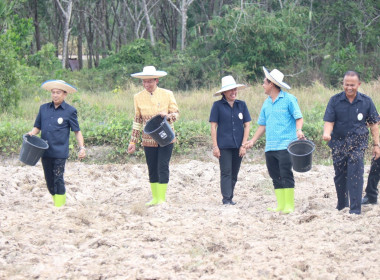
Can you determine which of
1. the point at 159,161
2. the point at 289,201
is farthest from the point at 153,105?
the point at 289,201

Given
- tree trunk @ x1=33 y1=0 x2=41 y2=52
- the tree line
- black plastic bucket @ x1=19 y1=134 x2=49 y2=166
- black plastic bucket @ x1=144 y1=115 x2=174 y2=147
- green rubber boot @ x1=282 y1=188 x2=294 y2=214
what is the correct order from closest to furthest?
black plastic bucket @ x1=19 y1=134 x2=49 y2=166
black plastic bucket @ x1=144 y1=115 x2=174 y2=147
green rubber boot @ x1=282 y1=188 x2=294 y2=214
the tree line
tree trunk @ x1=33 y1=0 x2=41 y2=52

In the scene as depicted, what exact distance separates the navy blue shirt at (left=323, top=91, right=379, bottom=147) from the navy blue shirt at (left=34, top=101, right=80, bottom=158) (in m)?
3.01

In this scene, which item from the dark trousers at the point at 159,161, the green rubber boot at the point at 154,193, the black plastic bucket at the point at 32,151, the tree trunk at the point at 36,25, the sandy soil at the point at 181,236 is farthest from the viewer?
the tree trunk at the point at 36,25

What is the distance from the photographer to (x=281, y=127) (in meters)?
7.61

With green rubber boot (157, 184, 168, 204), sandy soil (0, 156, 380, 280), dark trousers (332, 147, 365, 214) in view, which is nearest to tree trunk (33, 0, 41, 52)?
sandy soil (0, 156, 380, 280)

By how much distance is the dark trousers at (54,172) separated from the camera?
25.5ft

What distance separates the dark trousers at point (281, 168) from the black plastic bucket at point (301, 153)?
0.59 feet

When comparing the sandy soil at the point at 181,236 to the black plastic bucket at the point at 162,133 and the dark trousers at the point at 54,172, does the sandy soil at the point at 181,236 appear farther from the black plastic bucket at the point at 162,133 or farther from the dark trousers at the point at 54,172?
the black plastic bucket at the point at 162,133

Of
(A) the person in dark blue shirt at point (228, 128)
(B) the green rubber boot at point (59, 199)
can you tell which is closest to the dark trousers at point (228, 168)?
(A) the person in dark blue shirt at point (228, 128)

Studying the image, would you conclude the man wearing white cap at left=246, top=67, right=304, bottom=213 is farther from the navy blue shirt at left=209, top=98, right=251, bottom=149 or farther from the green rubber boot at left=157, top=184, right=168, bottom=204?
the green rubber boot at left=157, top=184, right=168, bottom=204

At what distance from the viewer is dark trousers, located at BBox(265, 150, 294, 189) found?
7.61m

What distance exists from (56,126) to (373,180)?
3.85 metres

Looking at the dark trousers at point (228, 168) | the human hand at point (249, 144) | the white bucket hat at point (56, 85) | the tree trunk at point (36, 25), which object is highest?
the white bucket hat at point (56, 85)

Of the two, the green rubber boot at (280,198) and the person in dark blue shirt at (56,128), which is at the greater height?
the person in dark blue shirt at (56,128)
